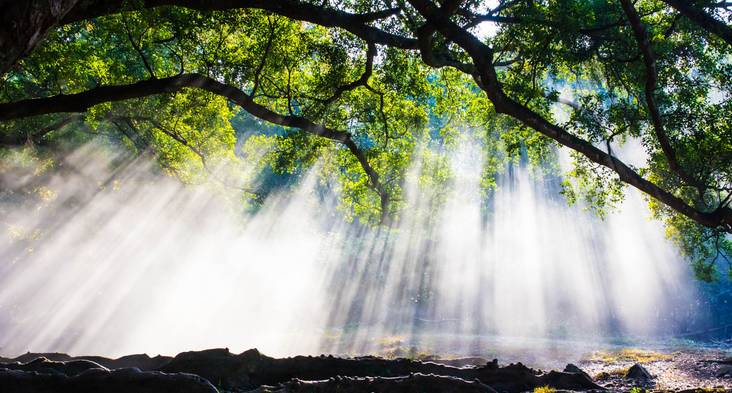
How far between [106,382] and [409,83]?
10.8 m

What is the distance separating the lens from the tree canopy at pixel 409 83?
8.86 m

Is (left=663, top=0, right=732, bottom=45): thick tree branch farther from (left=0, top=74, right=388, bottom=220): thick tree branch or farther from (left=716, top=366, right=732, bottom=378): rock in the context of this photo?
(left=716, top=366, right=732, bottom=378): rock

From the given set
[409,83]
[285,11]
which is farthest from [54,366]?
[409,83]

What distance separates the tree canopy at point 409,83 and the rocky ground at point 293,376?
4.77 meters

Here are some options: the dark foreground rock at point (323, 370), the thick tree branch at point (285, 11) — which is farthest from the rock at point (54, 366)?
the thick tree branch at point (285, 11)

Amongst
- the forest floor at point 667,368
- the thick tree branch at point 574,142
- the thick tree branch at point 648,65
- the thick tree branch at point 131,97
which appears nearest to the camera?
the thick tree branch at point 648,65

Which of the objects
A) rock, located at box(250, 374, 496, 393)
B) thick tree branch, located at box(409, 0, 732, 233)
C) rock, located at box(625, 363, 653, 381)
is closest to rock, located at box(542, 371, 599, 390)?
rock, located at box(250, 374, 496, 393)

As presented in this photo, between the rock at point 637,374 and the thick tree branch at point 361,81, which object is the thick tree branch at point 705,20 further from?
the rock at point 637,374

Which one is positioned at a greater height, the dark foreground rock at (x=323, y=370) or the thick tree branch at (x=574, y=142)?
the thick tree branch at (x=574, y=142)

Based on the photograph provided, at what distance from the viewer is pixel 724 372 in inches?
500

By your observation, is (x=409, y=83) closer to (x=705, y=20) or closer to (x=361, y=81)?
(x=361, y=81)

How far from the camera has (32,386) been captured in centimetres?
615

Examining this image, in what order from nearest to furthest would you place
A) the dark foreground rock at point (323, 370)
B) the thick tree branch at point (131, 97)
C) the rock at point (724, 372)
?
the thick tree branch at point (131, 97), the dark foreground rock at point (323, 370), the rock at point (724, 372)

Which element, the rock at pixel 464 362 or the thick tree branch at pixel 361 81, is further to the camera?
the rock at pixel 464 362
